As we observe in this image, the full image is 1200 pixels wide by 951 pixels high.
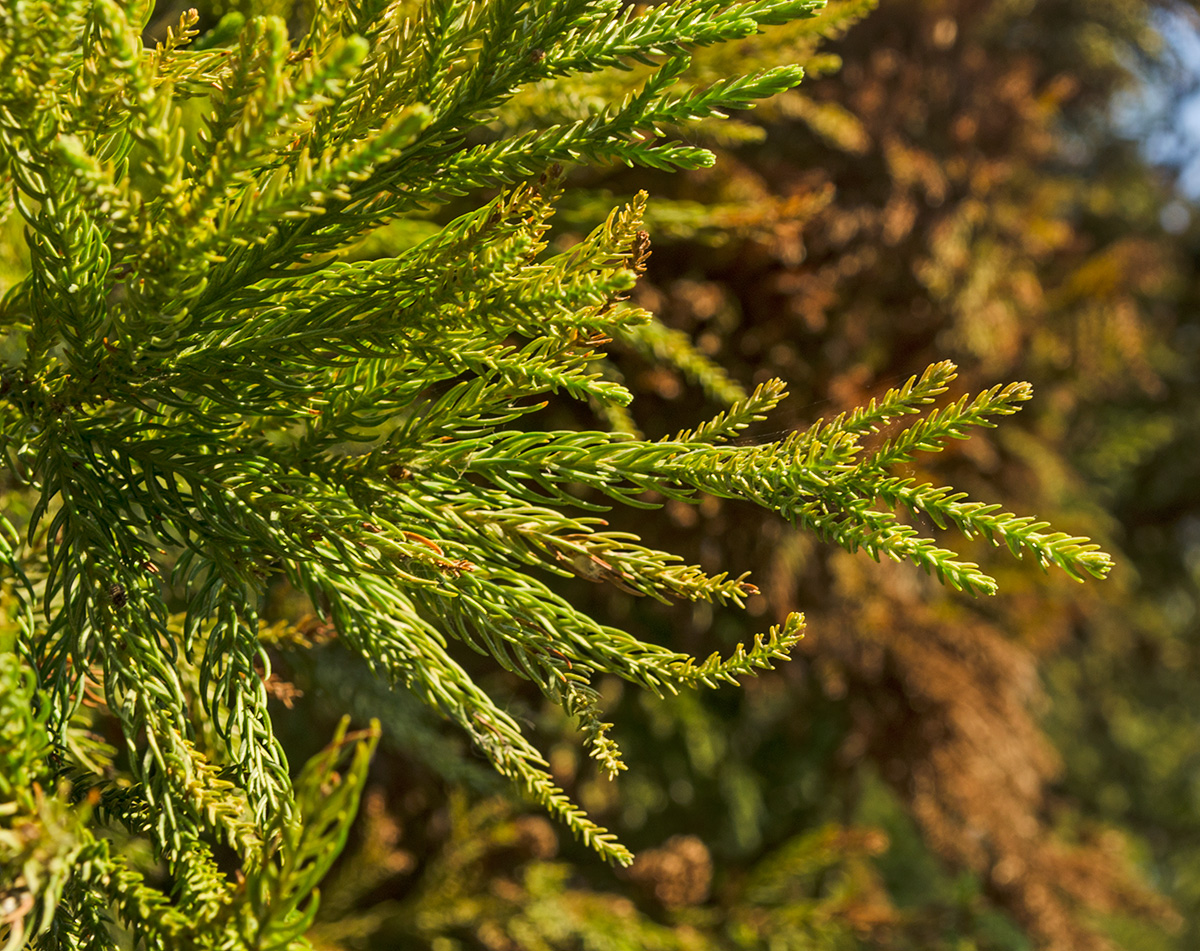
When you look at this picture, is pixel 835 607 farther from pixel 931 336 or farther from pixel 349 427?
pixel 349 427

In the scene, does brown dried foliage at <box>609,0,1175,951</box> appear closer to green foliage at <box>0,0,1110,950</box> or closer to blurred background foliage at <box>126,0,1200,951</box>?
blurred background foliage at <box>126,0,1200,951</box>

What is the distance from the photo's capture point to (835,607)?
1.66 meters

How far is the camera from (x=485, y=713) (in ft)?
2.05

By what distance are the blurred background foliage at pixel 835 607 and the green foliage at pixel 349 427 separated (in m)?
0.22

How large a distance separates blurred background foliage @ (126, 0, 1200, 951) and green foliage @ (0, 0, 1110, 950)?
0.72 ft

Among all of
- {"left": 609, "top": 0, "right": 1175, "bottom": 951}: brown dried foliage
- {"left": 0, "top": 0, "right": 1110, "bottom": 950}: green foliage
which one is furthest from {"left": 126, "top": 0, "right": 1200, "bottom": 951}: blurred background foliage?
{"left": 0, "top": 0, "right": 1110, "bottom": 950}: green foliage

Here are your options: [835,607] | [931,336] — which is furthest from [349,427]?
[931,336]

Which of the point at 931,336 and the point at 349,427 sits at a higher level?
the point at 349,427

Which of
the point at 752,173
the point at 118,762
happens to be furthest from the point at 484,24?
the point at 118,762

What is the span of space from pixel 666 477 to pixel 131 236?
1.11 ft

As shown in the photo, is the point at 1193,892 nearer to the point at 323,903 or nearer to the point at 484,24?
the point at 323,903

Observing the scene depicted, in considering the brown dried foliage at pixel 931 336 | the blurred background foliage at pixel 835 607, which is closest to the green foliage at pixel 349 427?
the blurred background foliage at pixel 835 607

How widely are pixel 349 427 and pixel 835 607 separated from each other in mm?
1272

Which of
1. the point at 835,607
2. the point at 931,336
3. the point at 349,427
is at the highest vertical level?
the point at 349,427
